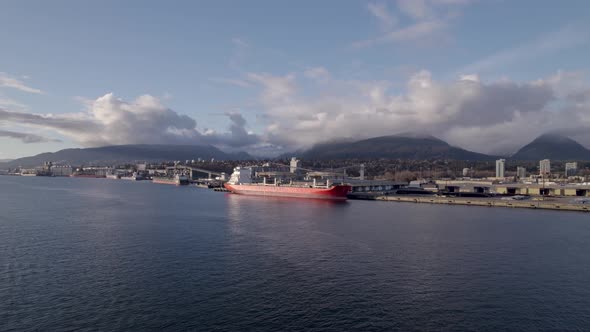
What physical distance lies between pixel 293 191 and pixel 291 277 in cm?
3321

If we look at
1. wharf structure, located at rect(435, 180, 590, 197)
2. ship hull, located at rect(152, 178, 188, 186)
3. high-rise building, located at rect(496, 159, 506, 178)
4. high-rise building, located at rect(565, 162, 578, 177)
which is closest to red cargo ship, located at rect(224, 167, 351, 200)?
wharf structure, located at rect(435, 180, 590, 197)

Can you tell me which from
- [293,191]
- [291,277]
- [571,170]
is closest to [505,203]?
[293,191]

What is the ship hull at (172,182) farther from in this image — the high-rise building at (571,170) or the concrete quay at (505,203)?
the high-rise building at (571,170)

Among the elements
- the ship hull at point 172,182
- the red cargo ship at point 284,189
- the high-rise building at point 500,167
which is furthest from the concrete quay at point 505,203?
the high-rise building at point 500,167

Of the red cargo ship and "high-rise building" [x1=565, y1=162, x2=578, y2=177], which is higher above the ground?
"high-rise building" [x1=565, y1=162, x2=578, y2=177]

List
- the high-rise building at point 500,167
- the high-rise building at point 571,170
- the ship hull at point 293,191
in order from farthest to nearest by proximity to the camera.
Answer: the high-rise building at point 571,170
the high-rise building at point 500,167
the ship hull at point 293,191

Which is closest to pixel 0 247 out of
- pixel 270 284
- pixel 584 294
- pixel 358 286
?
pixel 270 284

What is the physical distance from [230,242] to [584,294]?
1227 cm

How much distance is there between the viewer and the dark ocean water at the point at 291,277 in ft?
28.9

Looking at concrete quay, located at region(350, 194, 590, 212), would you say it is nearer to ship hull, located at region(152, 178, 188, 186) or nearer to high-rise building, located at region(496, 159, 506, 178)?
ship hull, located at region(152, 178, 188, 186)

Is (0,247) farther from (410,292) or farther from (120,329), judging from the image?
(410,292)

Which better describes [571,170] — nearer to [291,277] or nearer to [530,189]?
[530,189]

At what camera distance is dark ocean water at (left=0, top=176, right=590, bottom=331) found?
28.9ft

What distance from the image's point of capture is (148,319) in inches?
342
